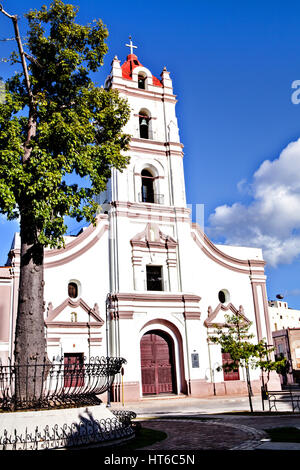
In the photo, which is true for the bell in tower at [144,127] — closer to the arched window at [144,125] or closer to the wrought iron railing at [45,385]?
the arched window at [144,125]

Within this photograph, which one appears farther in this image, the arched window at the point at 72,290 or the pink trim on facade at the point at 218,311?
the pink trim on facade at the point at 218,311

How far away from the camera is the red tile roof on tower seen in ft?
96.5

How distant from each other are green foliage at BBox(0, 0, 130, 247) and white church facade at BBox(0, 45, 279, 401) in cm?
1049

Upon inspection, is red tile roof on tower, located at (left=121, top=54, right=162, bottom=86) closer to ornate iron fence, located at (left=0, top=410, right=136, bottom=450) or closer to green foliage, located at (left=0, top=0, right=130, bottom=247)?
green foliage, located at (left=0, top=0, right=130, bottom=247)

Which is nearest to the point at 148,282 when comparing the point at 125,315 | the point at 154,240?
the point at 154,240

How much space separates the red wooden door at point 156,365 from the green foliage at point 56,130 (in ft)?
42.8

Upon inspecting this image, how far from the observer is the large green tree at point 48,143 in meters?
10.8

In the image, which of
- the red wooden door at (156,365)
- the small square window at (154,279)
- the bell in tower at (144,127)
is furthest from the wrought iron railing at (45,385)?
the bell in tower at (144,127)

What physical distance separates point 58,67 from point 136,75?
17052mm

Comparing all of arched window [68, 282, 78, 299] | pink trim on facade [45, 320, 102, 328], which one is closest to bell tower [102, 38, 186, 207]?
arched window [68, 282, 78, 299]

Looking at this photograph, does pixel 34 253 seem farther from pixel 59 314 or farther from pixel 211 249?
pixel 211 249

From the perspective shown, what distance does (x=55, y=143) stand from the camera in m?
12.0
